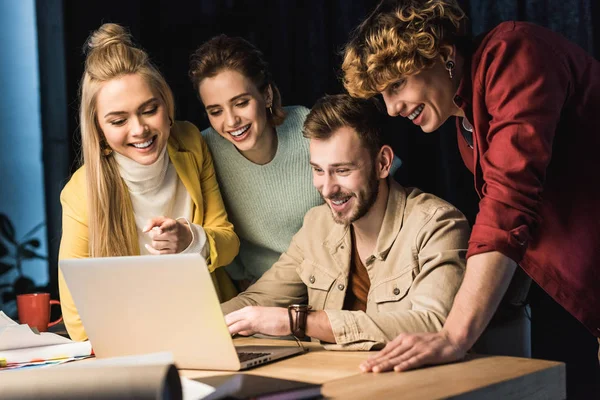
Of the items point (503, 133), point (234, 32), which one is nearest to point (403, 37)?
point (503, 133)

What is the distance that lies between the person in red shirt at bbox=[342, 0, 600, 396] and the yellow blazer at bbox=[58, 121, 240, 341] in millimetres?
716

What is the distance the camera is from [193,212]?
239 centimetres

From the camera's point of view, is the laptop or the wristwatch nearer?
the laptop

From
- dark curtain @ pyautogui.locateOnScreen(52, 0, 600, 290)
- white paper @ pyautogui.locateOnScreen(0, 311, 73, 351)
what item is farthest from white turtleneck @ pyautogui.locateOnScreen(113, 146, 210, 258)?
dark curtain @ pyautogui.locateOnScreen(52, 0, 600, 290)

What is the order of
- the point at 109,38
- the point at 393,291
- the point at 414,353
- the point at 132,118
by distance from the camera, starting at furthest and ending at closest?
1. the point at 109,38
2. the point at 132,118
3. the point at 393,291
4. the point at 414,353

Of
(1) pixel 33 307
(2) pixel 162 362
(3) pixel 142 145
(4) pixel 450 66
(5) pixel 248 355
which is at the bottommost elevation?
(1) pixel 33 307

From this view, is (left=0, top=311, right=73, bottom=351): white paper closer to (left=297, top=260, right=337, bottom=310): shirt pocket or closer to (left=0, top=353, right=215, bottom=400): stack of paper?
(left=297, top=260, right=337, bottom=310): shirt pocket

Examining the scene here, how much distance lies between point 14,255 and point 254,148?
142 cm

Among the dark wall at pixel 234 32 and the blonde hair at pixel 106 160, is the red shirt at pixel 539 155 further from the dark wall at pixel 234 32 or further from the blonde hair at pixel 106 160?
the dark wall at pixel 234 32

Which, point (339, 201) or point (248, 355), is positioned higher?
point (339, 201)

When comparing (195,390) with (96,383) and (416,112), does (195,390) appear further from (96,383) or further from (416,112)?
(416,112)

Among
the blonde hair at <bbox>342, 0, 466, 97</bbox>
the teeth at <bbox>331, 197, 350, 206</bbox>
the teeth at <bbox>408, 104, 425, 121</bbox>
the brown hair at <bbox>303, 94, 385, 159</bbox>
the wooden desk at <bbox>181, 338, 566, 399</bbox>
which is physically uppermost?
the blonde hair at <bbox>342, 0, 466, 97</bbox>

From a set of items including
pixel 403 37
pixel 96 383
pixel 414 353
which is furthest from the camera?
pixel 403 37

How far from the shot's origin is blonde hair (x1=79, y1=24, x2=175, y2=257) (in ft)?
7.31
